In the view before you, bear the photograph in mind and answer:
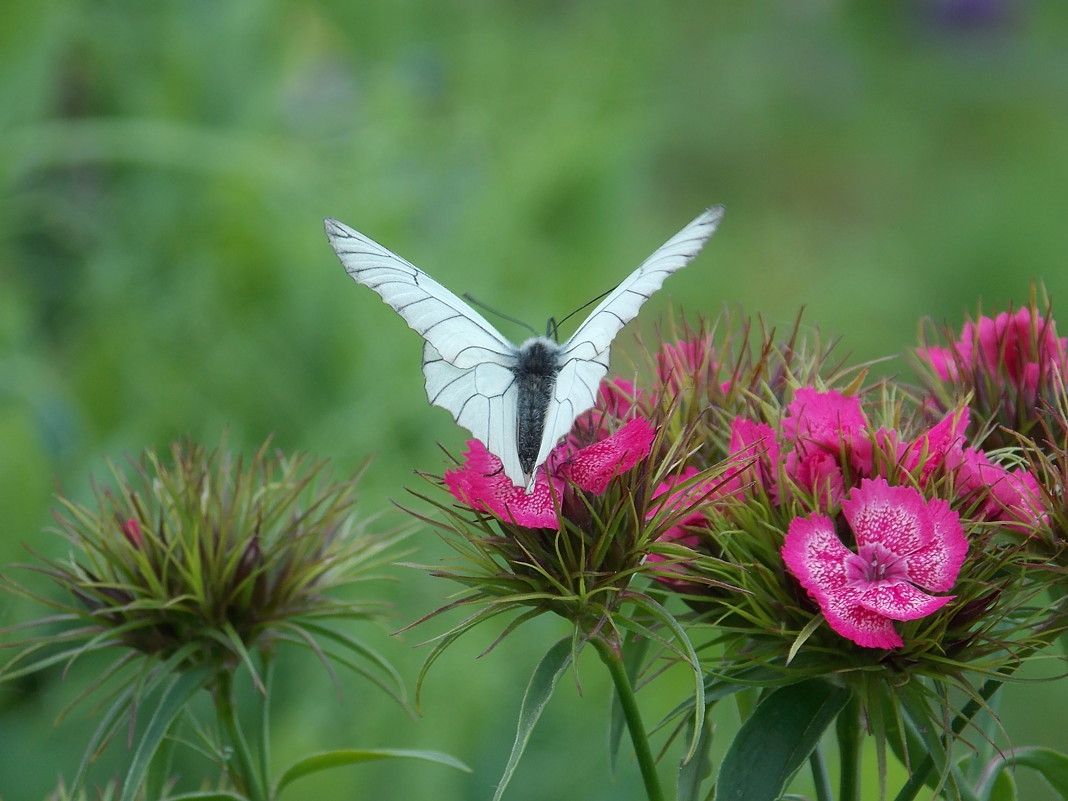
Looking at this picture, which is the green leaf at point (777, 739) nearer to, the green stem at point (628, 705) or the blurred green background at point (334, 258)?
the green stem at point (628, 705)

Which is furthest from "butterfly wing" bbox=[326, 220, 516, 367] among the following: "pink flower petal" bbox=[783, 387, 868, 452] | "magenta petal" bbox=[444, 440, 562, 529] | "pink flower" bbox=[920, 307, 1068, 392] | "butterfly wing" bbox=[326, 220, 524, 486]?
"pink flower" bbox=[920, 307, 1068, 392]

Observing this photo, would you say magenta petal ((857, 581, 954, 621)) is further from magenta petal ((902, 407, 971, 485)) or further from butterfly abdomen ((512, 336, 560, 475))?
butterfly abdomen ((512, 336, 560, 475))

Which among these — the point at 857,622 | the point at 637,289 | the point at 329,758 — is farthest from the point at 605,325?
the point at 329,758

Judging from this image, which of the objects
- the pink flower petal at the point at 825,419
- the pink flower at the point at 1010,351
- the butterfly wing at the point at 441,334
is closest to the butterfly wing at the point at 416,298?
the butterfly wing at the point at 441,334

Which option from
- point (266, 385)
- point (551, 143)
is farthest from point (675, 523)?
point (551, 143)

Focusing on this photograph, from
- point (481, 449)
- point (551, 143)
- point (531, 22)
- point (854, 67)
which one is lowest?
point (481, 449)

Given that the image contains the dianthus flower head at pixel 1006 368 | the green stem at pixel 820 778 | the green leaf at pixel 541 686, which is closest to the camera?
the green leaf at pixel 541 686

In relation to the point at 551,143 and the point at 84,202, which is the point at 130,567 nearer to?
the point at 84,202
